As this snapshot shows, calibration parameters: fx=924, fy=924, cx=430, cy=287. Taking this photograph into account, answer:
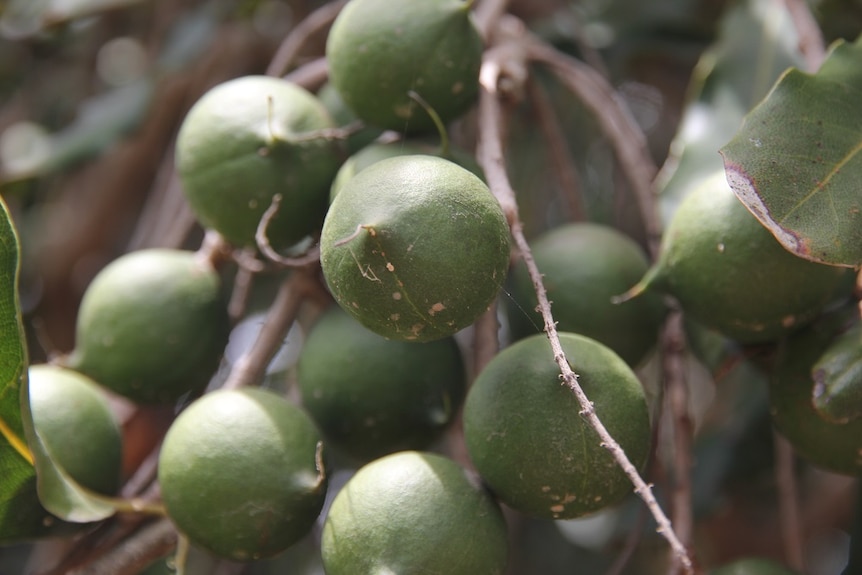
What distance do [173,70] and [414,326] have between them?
1.25 m

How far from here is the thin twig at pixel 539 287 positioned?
80 cm

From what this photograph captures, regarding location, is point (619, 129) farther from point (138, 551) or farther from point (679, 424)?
point (138, 551)

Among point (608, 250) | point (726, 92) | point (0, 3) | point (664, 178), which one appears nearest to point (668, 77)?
point (726, 92)

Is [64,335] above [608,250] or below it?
below

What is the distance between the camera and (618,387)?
3.10ft

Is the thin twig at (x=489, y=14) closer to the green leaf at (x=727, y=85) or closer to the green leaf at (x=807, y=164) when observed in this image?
the green leaf at (x=727, y=85)

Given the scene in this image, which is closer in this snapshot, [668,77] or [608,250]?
[608,250]

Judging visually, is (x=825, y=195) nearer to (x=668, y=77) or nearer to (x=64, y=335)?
(x=668, y=77)

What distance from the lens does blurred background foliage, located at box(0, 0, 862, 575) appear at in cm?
163

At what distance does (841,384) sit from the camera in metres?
0.98

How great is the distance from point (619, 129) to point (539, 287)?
19.6 inches

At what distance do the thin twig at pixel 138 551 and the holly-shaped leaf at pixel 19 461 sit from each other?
0.07 metres

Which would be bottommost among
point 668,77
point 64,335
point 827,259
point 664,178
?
point 64,335

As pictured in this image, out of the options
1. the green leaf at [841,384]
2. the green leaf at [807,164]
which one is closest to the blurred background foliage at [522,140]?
the green leaf at [807,164]
